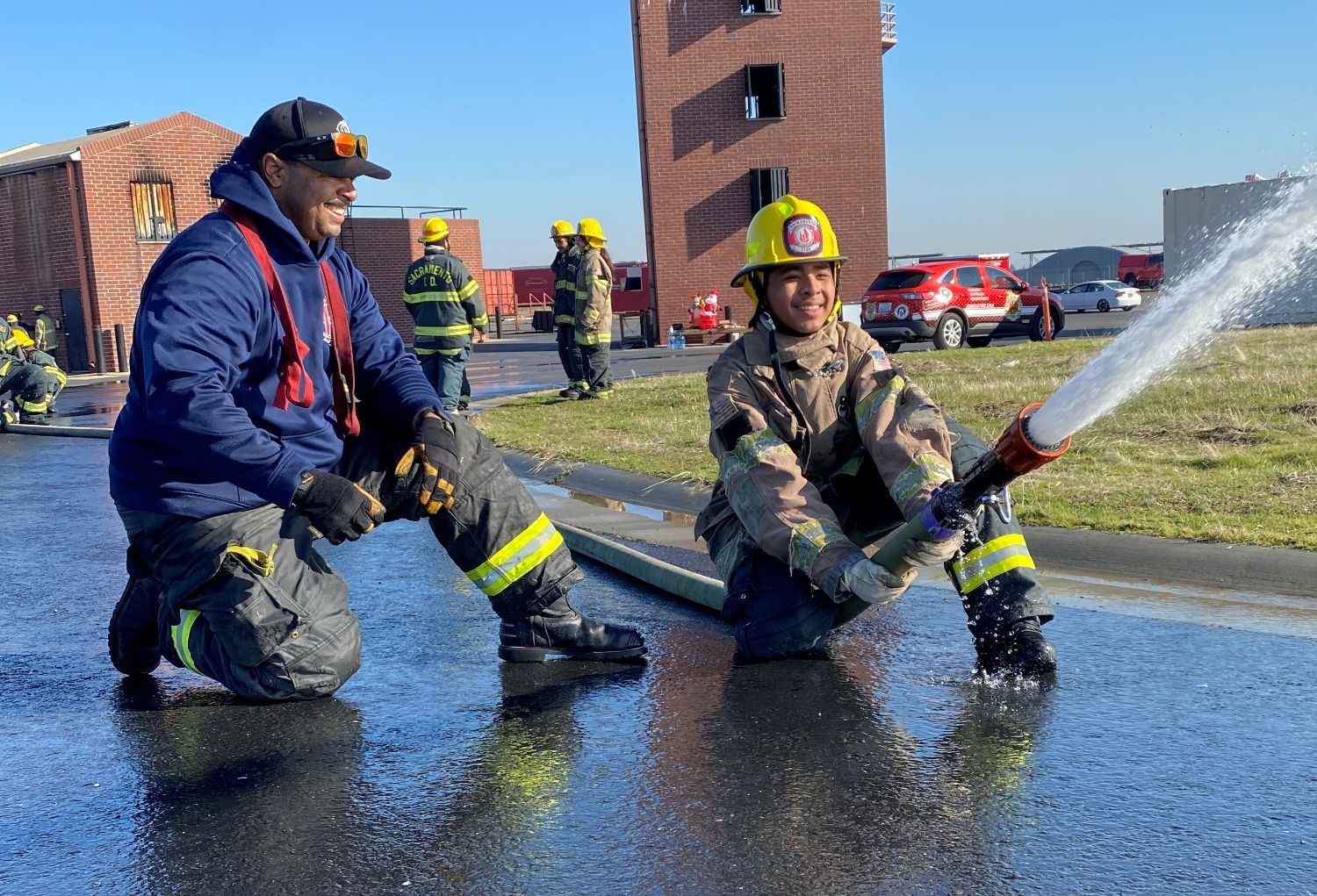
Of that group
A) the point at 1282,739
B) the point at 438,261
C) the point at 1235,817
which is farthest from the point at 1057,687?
the point at 438,261

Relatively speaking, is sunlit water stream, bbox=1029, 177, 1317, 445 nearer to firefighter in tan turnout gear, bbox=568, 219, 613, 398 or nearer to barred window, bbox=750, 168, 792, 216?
firefighter in tan turnout gear, bbox=568, 219, 613, 398

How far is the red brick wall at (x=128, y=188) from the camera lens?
29.1 meters

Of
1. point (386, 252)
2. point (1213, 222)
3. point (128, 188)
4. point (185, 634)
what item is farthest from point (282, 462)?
point (386, 252)

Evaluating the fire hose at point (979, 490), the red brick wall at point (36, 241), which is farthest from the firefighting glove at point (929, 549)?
the red brick wall at point (36, 241)

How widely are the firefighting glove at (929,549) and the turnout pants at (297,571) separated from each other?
116 centimetres

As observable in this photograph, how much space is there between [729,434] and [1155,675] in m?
1.47

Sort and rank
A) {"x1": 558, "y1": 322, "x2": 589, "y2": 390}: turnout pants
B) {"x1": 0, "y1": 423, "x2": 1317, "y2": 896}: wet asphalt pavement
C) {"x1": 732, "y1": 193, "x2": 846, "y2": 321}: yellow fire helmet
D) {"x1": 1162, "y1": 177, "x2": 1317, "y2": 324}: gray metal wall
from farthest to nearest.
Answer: {"x1": 1162, "y1": 177, "x2": 1317, "y2": 324}: gray metal wall
{"x1": 558, "y1": 322, "x2": 589, "y2": 390}: turnout pants
{"x1": 732, "y1": 193, "x2": 846, "y2": 321}: yellow fire helmet
{"x1": 0, "y1": 423, "x2": 1317, "y2": 896}: wet asphalt pavement

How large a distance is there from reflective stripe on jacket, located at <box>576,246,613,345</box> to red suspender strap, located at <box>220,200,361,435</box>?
29.5 feet

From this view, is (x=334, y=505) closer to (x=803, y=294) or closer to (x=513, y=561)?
(x=513, y=561)

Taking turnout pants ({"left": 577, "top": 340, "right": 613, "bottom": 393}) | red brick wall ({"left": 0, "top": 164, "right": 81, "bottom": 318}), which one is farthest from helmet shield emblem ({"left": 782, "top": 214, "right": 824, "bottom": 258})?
red brick wall ({"left": 0, "top": 164, "right": 81, "bottom": 318})

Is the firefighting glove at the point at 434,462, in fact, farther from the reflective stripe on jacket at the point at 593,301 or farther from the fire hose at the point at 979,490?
the reflective stripe on jacket at the point at 593,301

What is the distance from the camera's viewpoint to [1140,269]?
50.1 m

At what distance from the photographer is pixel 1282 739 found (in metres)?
3.27

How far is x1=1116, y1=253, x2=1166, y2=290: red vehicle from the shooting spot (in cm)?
4912
